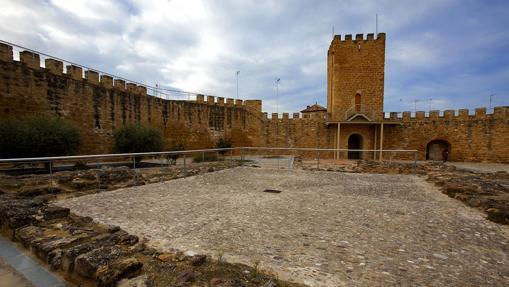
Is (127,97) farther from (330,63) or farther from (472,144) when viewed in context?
(472,144)

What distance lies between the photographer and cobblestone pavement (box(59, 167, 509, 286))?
236 cm

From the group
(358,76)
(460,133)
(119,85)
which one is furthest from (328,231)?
(460,133)

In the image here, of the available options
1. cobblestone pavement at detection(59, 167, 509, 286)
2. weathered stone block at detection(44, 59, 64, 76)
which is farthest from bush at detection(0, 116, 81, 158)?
cobblestone pavement at detection(59, 167, 509, 286)

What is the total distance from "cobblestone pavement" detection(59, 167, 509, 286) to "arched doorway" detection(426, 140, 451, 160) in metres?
18.4

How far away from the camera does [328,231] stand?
3422 mm

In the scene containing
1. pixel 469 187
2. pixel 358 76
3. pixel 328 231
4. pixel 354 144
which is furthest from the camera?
pixel 354 144

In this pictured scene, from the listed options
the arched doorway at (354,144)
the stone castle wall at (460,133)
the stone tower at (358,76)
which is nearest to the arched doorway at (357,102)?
the stone tower at (358,76)

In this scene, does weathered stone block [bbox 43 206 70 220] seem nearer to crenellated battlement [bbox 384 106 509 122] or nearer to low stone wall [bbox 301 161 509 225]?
low stone wall [bbox 301 161 509 225]

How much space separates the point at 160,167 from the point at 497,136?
80.8 feet

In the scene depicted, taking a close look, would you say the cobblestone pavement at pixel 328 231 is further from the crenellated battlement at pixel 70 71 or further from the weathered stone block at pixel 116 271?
the crenellated battlement at pixel 70 71

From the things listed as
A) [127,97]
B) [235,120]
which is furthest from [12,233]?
[235,120]

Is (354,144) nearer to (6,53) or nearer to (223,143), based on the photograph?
(223,143)

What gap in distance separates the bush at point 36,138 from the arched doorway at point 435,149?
25.3 metres

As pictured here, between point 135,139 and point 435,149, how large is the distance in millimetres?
23581
